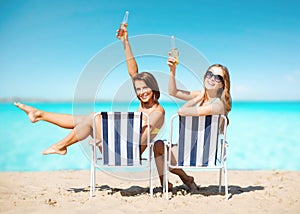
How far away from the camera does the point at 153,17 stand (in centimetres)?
2031

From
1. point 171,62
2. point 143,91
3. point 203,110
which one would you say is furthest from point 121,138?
point 171,62

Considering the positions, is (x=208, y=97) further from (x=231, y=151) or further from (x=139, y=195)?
(x=231, y=151)

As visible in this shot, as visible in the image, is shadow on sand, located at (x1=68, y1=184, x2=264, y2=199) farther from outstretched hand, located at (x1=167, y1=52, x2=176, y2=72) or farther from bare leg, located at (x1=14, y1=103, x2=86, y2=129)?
outstretched hand, located at (x1=167, y1=52, x2=176, y2=72)

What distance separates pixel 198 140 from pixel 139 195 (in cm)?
96

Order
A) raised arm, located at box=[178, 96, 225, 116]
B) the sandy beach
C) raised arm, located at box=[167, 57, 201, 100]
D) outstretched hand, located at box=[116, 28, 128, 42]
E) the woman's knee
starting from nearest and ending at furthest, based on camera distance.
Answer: the sandy beach
raised arm, located at box=[178, 96, 225, 116]
the woman's knee
raised arm, located at box=[167, 57, 201, 100]
outstretched hand, located at box=[116, 28, 128, 42]

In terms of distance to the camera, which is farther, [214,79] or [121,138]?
[214,79]

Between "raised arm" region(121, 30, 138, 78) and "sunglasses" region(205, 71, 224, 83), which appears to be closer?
"sunglasses" region(205, 71, 224, 83)

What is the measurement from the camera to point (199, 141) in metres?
3.79

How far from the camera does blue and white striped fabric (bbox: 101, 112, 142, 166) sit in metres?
3.76

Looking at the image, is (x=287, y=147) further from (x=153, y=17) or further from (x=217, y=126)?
(x=153, y=17)

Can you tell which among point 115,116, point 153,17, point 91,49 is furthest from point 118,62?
point 91,49

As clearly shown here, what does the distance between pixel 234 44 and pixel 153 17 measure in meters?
6.89

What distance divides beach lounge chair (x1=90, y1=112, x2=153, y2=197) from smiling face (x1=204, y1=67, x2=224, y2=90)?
2.61ft

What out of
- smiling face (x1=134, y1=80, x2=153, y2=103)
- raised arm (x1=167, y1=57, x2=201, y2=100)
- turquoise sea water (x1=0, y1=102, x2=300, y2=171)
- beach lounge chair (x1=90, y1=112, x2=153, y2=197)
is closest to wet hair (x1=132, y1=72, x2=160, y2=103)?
smiling face (x1=134, y1=80, x2=153, y2=103)
